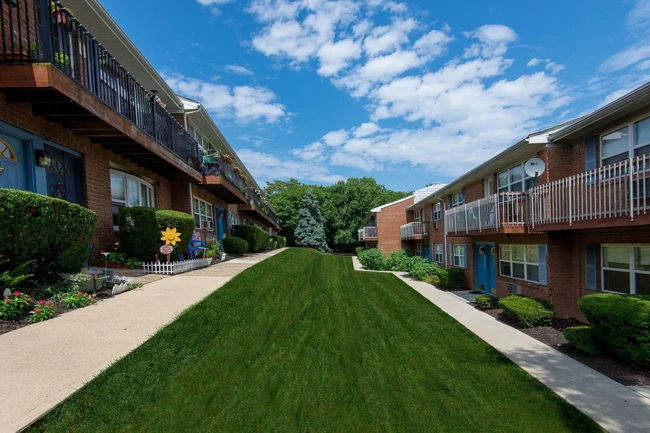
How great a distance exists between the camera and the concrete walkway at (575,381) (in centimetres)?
414

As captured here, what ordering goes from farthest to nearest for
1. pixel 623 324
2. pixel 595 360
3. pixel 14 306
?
pixel 595 360, pixel 623 324, pixel 14 306

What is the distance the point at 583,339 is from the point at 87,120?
11.2 meters

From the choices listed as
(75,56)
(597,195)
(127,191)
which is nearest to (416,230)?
(597,195)

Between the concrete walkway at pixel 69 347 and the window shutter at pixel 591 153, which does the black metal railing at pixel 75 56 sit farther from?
the window shutter at pixel 591 153

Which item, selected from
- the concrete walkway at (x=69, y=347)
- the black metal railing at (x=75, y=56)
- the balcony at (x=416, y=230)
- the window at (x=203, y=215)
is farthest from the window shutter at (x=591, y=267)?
the balcony at (x=416, y=230)

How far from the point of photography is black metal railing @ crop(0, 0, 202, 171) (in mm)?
5316

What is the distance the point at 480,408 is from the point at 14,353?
564cm

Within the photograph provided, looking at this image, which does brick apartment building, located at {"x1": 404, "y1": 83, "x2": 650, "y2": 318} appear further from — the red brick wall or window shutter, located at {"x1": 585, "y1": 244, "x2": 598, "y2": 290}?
the red brick wall

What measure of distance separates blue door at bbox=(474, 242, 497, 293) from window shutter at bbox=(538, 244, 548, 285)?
3614mm

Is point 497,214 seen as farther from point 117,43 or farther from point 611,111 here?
point 117,43

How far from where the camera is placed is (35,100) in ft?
19.0

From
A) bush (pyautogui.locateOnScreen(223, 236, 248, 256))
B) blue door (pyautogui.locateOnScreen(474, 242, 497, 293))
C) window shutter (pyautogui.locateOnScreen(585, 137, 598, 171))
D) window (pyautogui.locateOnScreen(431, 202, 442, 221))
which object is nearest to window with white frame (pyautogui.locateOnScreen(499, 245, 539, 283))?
blue door (pyautogui.locateOnScreen(474, 242, 497, 293))

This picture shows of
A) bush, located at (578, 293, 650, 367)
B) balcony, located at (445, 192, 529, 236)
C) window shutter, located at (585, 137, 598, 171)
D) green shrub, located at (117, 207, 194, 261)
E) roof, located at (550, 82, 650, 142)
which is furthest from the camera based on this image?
balcony, located at (445, 192, 529, 236)

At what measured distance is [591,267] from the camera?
28.2ft
